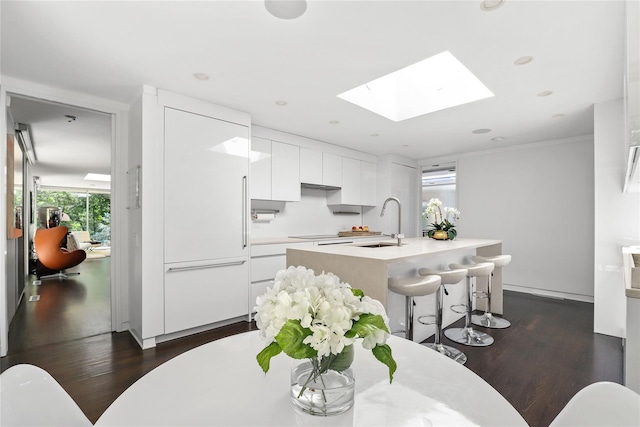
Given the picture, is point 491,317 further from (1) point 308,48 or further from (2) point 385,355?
(2) point 385,355

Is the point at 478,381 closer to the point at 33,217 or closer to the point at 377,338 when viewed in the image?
the point at 377,338

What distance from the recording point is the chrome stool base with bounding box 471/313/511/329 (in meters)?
3.37

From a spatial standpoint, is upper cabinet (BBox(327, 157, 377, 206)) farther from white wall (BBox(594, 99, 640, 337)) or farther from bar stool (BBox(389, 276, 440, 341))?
white wall (BBox(594, 99, 640, 337))

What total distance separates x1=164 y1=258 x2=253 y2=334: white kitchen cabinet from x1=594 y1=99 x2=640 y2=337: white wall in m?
3.71

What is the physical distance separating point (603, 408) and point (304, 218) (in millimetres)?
4571

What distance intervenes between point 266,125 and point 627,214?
13.2ft

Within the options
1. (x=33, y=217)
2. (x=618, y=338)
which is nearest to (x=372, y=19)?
(x=618, y=338)

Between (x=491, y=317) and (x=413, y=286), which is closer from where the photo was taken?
(x=413, y=286)

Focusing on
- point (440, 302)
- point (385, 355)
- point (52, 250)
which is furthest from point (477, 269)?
point (52, 250)

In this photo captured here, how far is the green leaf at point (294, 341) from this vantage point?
0.62 meters

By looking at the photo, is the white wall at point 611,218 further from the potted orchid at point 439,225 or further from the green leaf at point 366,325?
the green leaf at point 366,325

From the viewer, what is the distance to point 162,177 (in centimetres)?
293

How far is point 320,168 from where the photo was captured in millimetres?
4895

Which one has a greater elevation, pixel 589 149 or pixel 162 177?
pixel 589 149
